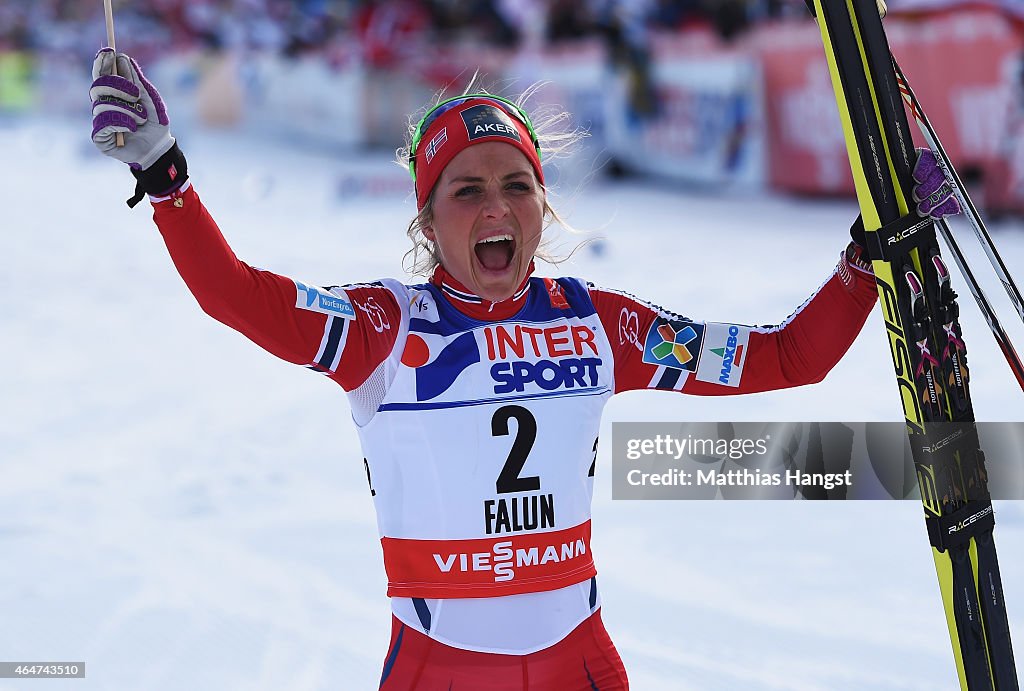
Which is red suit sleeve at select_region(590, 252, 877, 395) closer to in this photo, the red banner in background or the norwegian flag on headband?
the norwegian flag on headband

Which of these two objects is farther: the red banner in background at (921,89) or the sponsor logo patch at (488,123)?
the red banner in background at (921,89)

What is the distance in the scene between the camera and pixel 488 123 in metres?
2.20

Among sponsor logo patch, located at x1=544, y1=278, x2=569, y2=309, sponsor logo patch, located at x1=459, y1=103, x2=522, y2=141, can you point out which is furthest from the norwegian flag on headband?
sponsor logo patch, located at x1=544, y1=278, x2=569, y2=309

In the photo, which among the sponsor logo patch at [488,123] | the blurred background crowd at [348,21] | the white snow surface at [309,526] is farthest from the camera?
the blurred background crowd at [348,21]

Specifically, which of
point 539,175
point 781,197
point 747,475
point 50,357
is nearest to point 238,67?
point 781,197

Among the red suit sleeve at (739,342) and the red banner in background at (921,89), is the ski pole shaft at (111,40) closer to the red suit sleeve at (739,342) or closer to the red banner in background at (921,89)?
the red suit sleeve at (739,342)

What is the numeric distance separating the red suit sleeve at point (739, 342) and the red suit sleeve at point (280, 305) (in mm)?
488

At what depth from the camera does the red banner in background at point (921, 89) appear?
856 cm

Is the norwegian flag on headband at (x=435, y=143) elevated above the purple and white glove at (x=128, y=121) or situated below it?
above

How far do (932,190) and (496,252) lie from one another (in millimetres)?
855

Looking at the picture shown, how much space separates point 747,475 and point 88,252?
7.25 metres

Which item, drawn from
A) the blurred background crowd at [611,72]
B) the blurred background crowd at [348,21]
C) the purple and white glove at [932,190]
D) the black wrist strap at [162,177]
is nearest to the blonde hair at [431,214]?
the black wrist strap at [162,177]

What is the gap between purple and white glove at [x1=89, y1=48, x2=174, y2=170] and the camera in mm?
1860

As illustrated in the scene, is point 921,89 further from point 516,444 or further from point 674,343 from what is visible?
point 516,444
